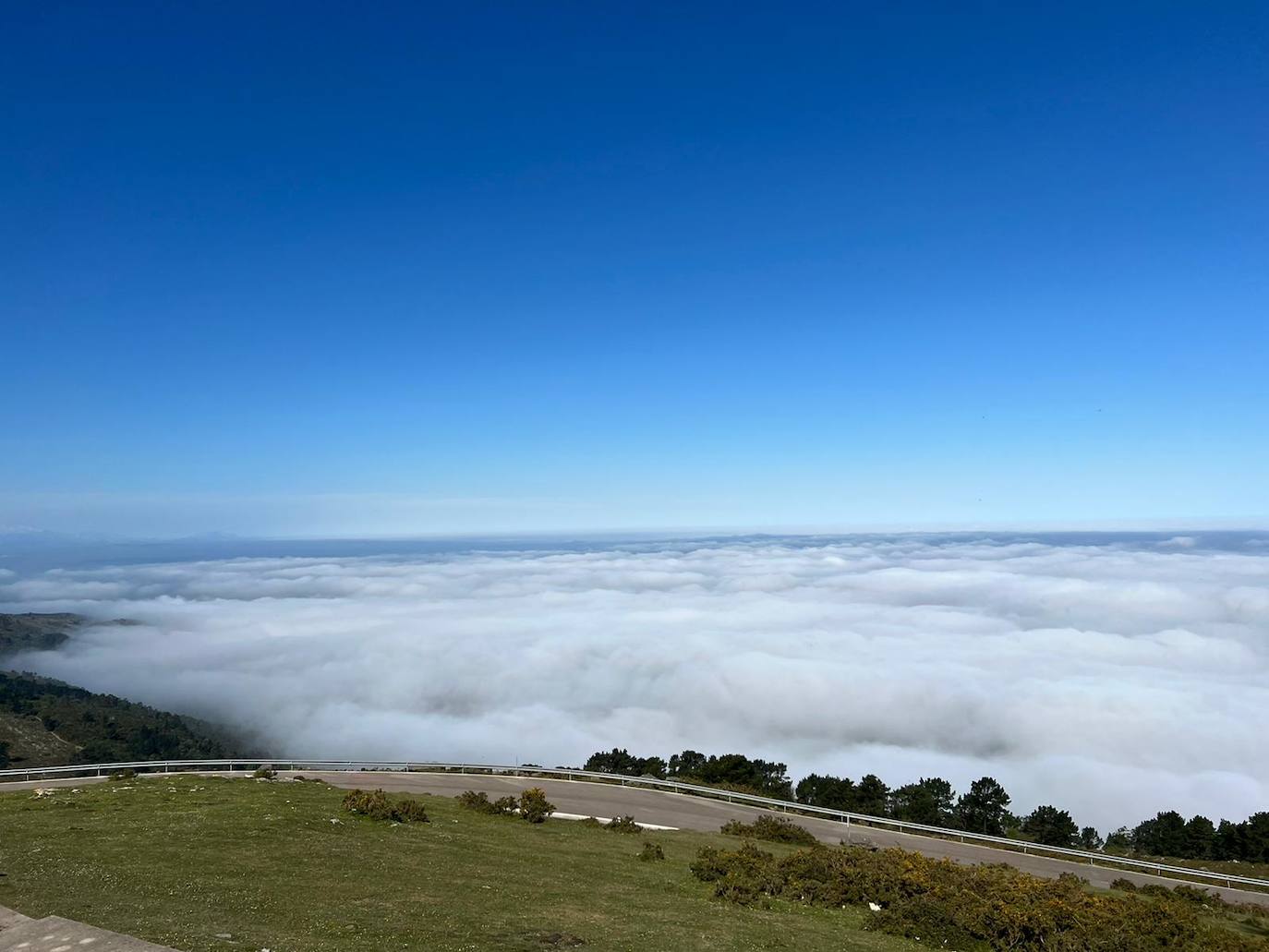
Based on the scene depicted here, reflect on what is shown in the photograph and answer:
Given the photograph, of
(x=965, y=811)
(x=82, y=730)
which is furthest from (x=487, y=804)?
(x=82, y=730)

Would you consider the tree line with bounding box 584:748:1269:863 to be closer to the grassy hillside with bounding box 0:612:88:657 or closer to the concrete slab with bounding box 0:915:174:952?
the concrete slab with bounding box 0:915:174:952

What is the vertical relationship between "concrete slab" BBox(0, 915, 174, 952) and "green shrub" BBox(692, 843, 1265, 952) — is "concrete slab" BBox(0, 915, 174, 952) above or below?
above

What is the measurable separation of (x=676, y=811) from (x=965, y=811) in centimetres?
2377

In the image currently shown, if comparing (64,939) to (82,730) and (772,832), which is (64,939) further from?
(82,730)

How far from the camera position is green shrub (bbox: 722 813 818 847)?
96.5ft

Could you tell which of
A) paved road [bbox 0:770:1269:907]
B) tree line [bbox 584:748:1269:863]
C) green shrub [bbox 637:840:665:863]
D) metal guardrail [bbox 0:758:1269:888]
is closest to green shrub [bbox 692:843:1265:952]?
green shrub [bbox 637:840:665:863]

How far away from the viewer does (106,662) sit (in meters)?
175

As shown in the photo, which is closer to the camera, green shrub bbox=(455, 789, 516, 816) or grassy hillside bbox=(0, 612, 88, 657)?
green shrub bbox=(455, 789, 516, 816)

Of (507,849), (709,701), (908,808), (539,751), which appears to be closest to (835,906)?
(507,849)

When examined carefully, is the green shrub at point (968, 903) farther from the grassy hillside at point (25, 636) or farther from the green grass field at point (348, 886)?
the grassy hillside at point (25, 636)

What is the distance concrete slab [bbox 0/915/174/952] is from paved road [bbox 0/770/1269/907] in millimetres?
26345

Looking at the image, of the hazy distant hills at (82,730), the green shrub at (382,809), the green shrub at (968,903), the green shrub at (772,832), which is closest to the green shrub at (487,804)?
the green shrub at (382,809)

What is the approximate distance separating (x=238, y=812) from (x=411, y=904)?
12884 millimetres

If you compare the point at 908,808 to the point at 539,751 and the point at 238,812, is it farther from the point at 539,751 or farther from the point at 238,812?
the point at 539,751
